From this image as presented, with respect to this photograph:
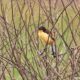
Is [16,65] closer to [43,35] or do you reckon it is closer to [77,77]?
[77,77]

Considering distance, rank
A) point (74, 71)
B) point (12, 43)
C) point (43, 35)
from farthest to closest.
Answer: point (43, 35), point (12, 43), point (74, 71)

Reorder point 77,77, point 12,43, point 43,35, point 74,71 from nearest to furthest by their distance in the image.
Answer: point 74,71 → point 77,77 → point 12,43 → point 43,35

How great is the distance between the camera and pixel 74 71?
318cm

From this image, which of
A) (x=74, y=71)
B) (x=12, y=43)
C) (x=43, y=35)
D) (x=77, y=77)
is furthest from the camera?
(x=43, y=35)

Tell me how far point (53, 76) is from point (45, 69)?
0.98 feet

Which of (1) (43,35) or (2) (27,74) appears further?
(1) (43,35)

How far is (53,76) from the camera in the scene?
334cm

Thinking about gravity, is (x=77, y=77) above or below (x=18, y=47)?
below

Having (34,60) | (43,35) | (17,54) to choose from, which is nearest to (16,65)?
(17,54)

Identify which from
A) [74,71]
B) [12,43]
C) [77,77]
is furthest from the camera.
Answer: [12,43]

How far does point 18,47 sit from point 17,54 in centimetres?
29

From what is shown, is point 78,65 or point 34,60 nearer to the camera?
point 78,65

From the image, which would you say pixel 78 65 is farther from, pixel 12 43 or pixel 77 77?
pixel 12 43

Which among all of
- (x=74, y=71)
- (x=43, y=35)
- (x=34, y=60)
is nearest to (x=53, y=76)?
(x=74, y=71)
